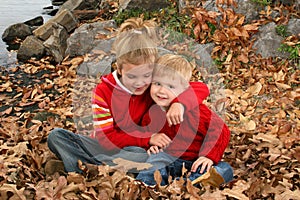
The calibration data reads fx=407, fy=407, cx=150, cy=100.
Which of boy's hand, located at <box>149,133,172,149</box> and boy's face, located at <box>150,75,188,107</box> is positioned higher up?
boy's face, located at <box>150,75,188,107</box>

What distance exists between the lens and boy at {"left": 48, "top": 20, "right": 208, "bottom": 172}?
2.88 m

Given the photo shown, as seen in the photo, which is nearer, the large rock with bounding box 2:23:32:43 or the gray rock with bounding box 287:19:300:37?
the gray rock with bounding box 287:19:300:37

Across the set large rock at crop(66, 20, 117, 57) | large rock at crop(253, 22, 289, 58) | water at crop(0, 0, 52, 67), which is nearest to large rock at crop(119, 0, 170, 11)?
large rock at crop(66, 20, 117, 57)

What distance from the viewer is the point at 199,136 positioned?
3051 millimetres

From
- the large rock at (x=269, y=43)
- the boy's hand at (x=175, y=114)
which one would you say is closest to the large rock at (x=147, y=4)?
the large rock at (x=269, y=43)

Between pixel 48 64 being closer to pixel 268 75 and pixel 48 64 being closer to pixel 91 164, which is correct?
pixel 268 75

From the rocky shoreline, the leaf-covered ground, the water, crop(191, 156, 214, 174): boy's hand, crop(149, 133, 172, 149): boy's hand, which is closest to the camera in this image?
the leaf-covered ground

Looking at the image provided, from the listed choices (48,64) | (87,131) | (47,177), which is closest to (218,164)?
(47,177)

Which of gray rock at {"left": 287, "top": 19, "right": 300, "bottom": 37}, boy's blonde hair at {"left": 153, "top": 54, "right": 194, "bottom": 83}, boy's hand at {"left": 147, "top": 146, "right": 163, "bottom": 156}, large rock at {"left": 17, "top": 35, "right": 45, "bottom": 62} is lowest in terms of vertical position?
large rock at {"left": 17, "top": 35, "right": 45, "bottom": 62}

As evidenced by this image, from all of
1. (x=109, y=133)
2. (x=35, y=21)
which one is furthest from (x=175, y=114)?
(x=35, y=21)

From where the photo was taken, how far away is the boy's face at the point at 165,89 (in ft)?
9.52

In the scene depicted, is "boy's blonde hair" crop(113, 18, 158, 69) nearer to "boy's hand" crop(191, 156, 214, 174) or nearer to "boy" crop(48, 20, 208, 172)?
"boy" crop(48, 20, 208, 172)

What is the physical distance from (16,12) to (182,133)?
942 cm

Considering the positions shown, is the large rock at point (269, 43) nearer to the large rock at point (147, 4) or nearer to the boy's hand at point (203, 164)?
the large rock at point (147, 4)
